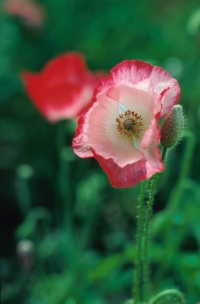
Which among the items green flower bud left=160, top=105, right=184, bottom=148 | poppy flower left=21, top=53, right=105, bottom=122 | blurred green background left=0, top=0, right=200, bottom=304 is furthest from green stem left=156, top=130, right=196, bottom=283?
green flower bud left=160, top=105, right=184, bottom=148

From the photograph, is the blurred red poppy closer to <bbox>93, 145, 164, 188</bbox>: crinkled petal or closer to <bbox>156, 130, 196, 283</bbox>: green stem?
<bbox>156, 130, 196, 283</bbox>: green stem

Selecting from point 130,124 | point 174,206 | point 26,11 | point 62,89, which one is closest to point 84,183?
point 62,89

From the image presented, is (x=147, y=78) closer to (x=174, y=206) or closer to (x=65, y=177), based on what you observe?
(x=174, y=206)

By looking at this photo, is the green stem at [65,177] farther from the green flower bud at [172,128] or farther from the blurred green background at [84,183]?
the green flower bud at [172,128]

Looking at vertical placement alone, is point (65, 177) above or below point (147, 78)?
below

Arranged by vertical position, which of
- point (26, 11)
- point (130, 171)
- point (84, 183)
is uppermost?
point (26, 11)

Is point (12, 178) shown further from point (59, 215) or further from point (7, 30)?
point (7, 30)

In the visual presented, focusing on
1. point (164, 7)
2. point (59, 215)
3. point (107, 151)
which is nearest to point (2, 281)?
point (59, 215)
